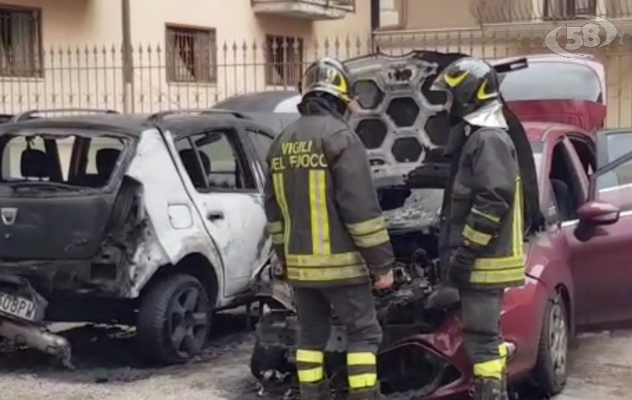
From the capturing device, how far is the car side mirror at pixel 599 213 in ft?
20.4

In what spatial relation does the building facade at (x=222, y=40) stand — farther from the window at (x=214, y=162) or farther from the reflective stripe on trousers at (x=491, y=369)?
the reflective stripe on trousers at (x=491, y=369)

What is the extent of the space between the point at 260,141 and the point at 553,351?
9.61 ft

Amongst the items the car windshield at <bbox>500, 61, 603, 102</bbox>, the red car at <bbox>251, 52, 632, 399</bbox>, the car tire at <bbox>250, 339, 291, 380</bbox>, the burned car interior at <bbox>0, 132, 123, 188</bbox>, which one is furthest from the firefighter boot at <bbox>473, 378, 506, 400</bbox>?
the car windshield at <bbox>500, 61, 603, 102</bbox>

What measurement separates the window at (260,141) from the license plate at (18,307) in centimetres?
208

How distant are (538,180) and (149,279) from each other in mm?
2433

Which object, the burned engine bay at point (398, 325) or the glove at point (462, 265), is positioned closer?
the glove at point (462, 265)

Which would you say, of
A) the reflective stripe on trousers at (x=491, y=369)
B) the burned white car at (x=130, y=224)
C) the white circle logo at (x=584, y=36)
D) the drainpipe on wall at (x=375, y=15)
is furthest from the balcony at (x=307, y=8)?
the reflective stripe on trousers at (x=491, y=369)

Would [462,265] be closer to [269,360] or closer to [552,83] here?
[269,360]

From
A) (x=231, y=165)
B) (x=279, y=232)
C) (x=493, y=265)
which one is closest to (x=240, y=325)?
(x=231, y=165)

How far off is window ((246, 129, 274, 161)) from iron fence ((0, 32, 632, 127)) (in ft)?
17.7

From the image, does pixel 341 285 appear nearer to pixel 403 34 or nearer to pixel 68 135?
pixel 68 135

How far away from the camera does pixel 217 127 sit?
7.54 m

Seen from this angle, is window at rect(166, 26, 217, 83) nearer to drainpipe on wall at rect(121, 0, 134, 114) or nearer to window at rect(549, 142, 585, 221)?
drainpipe on wall at rect(121, 0, 134, 114)

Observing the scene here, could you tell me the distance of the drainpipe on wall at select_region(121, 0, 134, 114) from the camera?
16.4 metres
